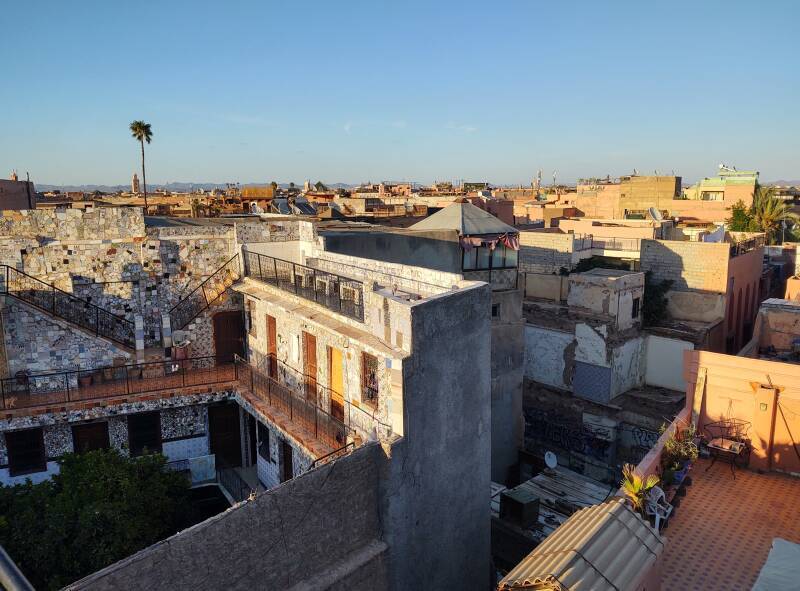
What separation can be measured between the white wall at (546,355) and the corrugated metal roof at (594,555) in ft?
53.8

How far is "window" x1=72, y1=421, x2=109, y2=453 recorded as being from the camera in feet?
55.5

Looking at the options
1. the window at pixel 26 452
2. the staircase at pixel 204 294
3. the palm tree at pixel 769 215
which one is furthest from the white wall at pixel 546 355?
the palm tree at pixel 769 215

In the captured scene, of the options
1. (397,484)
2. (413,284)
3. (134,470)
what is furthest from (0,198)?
(397,484)

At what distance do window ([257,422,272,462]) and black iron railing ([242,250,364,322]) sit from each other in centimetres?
412

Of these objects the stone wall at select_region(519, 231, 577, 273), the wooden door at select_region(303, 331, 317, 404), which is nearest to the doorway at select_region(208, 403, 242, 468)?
the wooden door at select_region(303, 331, 317, 404)

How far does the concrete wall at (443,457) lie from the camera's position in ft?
37.5

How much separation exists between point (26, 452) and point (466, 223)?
49.9 ft

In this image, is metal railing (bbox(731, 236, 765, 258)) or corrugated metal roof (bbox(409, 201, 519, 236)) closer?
corrugated metal roof (bbox(409, 201, 519, 236))

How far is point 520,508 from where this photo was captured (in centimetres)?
1630

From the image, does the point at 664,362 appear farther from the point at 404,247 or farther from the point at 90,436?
the point at 90,436

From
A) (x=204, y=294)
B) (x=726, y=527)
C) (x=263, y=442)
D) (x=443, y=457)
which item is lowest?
(x=263, y=442)

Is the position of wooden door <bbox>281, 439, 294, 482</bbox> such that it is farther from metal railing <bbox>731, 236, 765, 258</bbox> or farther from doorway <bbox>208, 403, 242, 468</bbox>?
metal railing <bbox>731, 236, 765, 258</bbox>

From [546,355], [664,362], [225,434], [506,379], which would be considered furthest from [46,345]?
[664,362]

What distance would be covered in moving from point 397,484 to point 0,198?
31.5 m
